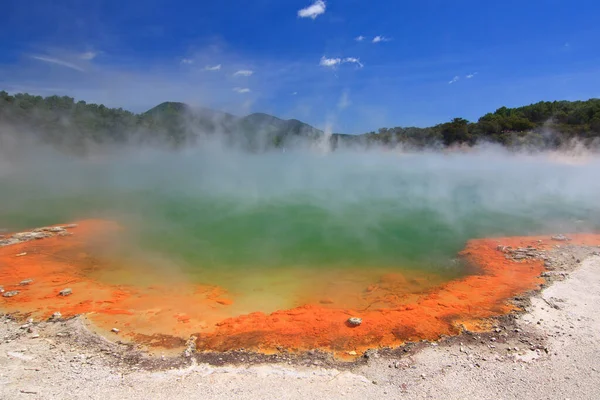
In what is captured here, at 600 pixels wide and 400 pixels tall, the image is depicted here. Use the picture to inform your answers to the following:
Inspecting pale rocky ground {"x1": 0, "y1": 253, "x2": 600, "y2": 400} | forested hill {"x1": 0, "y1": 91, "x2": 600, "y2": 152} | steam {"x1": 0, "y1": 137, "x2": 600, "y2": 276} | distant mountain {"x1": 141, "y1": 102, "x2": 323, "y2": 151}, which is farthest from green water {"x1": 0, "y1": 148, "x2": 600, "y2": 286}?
distant mountain {"x1": 141, "y1": 102, "x2": 323, "y2": 151}

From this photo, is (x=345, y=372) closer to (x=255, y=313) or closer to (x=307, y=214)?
(x=255, y=313)

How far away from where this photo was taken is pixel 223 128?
56.7 meters

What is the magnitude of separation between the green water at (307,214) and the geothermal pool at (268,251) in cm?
6

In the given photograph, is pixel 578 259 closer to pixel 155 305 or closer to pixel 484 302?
pixel 484 302

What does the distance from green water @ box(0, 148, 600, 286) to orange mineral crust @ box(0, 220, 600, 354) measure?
88cm

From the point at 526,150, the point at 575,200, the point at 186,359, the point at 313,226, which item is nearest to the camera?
the point at 186,359

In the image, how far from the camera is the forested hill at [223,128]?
3094 cm

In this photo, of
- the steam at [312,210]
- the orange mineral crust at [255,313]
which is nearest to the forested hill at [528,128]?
the steam at [312,210]

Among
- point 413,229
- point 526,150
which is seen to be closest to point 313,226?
point 413,229

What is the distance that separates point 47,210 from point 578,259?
56.8ft

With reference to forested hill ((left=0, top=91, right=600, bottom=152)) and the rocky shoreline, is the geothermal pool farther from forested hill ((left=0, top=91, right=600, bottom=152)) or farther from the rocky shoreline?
forested hill ((left=0, top=91, right=600, bottom=152))

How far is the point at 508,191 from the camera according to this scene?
16.4 meters

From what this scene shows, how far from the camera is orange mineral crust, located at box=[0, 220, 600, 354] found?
15.3 feet

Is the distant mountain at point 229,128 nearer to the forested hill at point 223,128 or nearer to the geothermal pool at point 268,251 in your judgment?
the forested hill at point 223,128
